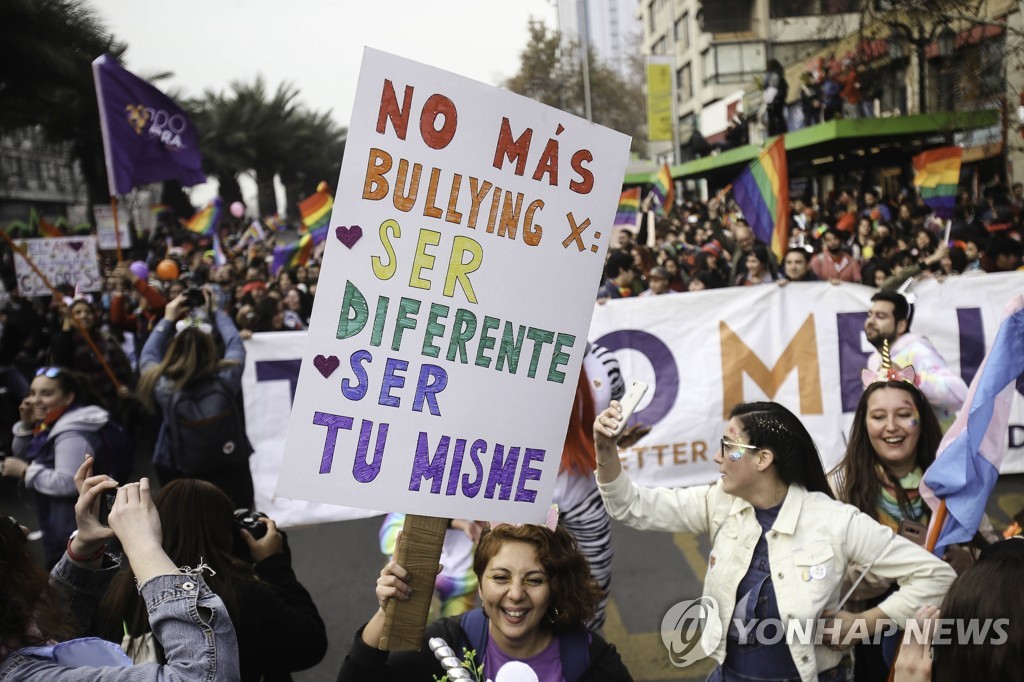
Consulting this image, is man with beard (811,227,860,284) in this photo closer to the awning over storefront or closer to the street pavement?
the awning over storefront

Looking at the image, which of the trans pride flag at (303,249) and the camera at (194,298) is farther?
the trans pride flag at (303,249)

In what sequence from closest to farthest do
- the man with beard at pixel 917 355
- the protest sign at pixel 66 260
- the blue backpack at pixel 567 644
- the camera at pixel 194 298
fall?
the blue backpack at pixel 567 644 → the man with beard at pixel 917 355 → the camera at pixel 194 298 → the protest sign at pixel 66 260

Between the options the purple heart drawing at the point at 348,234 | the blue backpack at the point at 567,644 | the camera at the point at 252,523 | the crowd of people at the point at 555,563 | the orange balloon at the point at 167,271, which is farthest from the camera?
the orange balloon at the point at 167,271

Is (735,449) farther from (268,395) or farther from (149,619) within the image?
(268,395)

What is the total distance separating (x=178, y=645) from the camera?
179 cm

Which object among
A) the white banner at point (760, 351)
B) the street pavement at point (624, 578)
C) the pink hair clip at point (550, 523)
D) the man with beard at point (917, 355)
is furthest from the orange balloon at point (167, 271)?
the pink hair clip at point (550, 523)

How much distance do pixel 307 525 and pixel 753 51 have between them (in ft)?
147

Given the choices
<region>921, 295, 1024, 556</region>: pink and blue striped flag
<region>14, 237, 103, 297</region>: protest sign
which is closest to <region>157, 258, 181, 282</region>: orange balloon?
<region>14, 237, 103, 297</region>: protest sign

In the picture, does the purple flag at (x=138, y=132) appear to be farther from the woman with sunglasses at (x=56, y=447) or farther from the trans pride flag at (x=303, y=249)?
the woman with sunglasses at (x=56, y=447)

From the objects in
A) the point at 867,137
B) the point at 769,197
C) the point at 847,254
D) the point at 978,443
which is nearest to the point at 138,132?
the point at 769,197

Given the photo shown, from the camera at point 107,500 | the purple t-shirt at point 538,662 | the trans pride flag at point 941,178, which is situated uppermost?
the trans pride flag at point 941,178

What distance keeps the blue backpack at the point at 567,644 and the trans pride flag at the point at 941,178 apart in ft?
32.2

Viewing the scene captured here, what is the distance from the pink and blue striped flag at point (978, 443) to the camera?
8.48ft

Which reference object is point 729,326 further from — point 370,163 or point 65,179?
point 65,179
